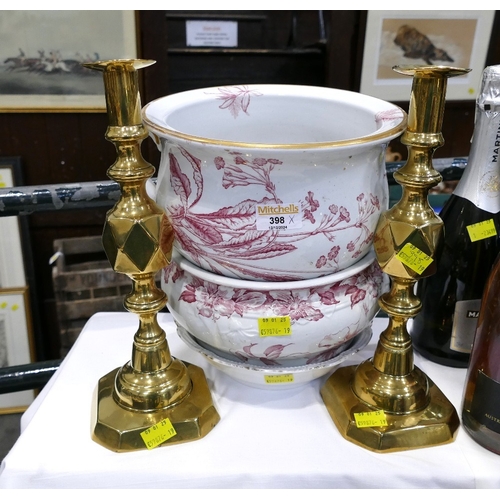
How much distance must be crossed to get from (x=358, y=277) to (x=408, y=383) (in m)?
0.14

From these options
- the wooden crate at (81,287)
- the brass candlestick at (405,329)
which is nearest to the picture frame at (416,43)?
the wooden crate at (81,287)

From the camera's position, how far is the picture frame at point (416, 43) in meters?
1.56

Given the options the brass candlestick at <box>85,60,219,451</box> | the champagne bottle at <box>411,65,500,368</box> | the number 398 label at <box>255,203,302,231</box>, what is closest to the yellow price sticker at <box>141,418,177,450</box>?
the brass candlestick at <box>85,60,219,451</box>

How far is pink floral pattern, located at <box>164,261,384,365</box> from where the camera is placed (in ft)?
1.63

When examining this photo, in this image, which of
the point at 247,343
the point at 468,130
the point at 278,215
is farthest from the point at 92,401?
the point at 468,130

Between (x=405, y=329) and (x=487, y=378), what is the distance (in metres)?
0.09

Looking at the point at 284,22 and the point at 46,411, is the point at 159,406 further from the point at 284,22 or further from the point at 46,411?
the point at 284,22

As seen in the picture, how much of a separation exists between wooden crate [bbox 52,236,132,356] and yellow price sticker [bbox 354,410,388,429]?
108 centimetres

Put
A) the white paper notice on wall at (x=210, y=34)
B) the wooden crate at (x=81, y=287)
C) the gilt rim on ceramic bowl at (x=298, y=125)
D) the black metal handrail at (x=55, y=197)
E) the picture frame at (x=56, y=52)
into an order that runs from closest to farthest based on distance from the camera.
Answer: the gilt rim on ceramic bowl at (x=298, y=125) < the black metal handrail at (x=55, y=197) < the picture frame at (x=56, y=52) < the wooden crate at (x=81, y=287) < the white paper notice on wall at (x=210, y=34)

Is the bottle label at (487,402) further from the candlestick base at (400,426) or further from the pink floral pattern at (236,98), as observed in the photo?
the pink floral pattern at (236,98)

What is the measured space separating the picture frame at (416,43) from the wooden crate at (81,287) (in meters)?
0.98

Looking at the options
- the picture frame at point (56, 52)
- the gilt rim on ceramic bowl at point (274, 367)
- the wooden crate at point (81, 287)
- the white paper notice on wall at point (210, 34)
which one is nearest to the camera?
the gilt rim on ceramic bowl at point (274, 367)

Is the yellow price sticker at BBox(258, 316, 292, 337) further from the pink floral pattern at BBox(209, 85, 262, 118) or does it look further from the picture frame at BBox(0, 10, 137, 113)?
the picture frame at BBox(0, 10, 137, 113)

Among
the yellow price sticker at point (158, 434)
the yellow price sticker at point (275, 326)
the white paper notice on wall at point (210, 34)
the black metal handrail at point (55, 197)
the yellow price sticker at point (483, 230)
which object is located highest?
the white paper notice on wall at point (210, 34)
